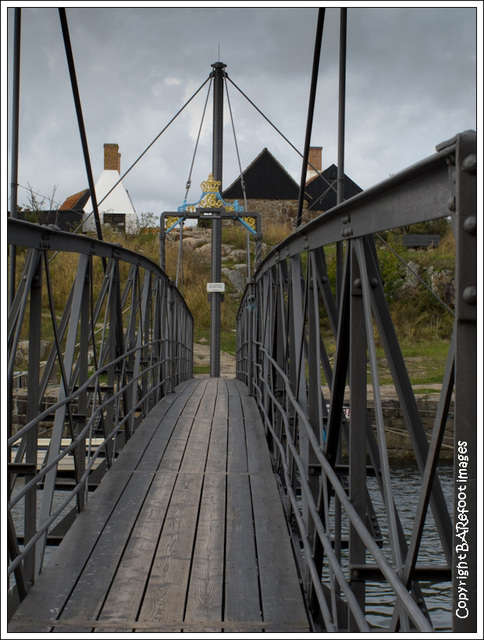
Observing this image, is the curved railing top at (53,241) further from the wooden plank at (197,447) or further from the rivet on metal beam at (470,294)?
the rivet on metal beam at (470,294)

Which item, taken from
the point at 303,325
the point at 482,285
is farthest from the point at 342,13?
the point at 482,285

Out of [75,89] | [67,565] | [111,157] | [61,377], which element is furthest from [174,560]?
[111,157]

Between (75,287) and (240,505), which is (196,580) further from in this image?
(75,287)

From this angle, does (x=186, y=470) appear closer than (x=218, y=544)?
No

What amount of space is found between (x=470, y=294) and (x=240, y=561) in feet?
7.02

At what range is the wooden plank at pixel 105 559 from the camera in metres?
2.46

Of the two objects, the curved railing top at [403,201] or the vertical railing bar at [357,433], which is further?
the vertical railing bar at [357,433]

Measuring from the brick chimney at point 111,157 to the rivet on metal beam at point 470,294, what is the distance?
3467 cm

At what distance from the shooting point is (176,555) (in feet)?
9.72

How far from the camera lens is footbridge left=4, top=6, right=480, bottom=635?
117cm

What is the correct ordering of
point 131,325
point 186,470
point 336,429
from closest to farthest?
1. point 336,429
2. point 186,470
3. point 131,325

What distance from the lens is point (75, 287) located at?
3209 millimetres

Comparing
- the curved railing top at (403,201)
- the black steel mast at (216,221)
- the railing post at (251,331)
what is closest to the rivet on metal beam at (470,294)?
the curved railing top at (403,201)

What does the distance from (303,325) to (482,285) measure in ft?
6.61
